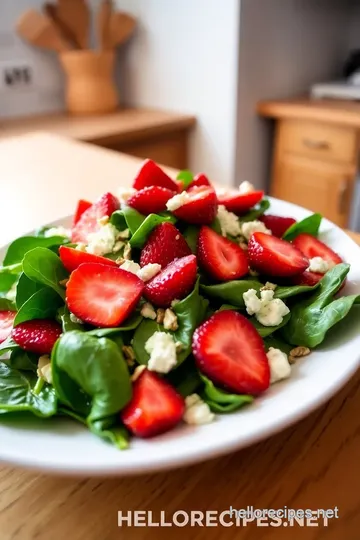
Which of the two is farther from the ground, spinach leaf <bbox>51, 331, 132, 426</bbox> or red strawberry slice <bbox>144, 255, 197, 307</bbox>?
red strawberry slice <bbox>144, 255, 197, 307</bbox>

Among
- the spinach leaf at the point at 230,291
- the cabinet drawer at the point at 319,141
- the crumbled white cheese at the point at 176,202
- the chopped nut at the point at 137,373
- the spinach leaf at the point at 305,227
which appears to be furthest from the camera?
the cabinet drawer at the point at 319,141

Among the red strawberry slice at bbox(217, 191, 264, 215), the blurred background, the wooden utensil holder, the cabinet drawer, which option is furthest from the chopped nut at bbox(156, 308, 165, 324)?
the wooden utensil holder

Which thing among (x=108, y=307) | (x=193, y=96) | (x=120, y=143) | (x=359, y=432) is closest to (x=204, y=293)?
(x=108, y=307)

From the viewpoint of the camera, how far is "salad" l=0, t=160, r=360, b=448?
553 mm

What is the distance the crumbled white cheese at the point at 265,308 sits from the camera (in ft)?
2.17

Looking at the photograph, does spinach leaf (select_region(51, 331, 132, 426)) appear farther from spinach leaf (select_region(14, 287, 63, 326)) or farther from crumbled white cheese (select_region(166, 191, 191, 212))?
crumbled white cheese (select_region(166, 191, 191, 212))

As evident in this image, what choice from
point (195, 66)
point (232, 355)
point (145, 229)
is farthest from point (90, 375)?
point (195, 66)

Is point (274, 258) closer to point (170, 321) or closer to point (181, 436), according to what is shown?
point (170, 321)

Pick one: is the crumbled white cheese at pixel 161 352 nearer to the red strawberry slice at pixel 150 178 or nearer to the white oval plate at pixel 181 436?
the white oval plate at pixel 181 436

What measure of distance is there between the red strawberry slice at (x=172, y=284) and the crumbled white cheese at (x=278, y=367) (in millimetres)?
133

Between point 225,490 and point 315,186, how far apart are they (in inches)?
77.9

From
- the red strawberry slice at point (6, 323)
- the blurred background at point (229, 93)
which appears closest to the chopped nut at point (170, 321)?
the red strawberry slice at point (6, 323)

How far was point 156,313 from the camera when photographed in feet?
2.19

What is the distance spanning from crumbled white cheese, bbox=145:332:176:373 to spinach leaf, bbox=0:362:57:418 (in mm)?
110
